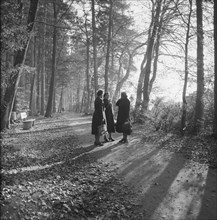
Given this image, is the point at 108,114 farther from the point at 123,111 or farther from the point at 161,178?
the point at 161,178

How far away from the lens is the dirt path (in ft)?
14.0

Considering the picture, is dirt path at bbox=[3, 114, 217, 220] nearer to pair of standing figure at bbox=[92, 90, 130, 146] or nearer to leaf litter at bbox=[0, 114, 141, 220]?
leaf litter at bbox=[0, 114, 141, 220]

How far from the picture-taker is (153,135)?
11.0m

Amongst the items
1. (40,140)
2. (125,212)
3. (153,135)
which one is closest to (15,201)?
(125,212)

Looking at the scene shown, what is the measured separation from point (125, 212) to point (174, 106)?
894 centimetres

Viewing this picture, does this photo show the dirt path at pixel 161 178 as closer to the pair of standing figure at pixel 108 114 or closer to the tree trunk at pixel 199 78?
the pair of standing figure at pixel 108 114

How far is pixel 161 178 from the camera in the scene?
5.72 meters

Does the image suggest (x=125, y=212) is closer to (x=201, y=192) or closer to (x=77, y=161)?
(x=201, y=192)

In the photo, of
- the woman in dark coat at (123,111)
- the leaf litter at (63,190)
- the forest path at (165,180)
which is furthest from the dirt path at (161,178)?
the woman in dark coat at (123,111)

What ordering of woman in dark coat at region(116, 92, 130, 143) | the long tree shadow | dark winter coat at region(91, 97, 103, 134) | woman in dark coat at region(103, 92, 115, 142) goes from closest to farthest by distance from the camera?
the long tree shadow < dark winter coat at region(91, 97, 103, 134) < woman in dark coat at region(116, 92, 130, 143) < woman in dark coat at region(103, 92, 115, 142)

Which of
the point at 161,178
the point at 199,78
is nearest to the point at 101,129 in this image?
the point at 161,178

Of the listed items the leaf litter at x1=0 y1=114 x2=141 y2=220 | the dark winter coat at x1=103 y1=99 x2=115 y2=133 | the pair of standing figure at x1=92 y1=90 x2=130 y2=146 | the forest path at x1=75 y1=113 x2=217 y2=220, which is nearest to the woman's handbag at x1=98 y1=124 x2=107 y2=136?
the pair of standing figure at x1=92 y1=90 x2=130 y2=146

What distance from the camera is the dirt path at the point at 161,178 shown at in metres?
4.26

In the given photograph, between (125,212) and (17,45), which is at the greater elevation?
(17,45)
